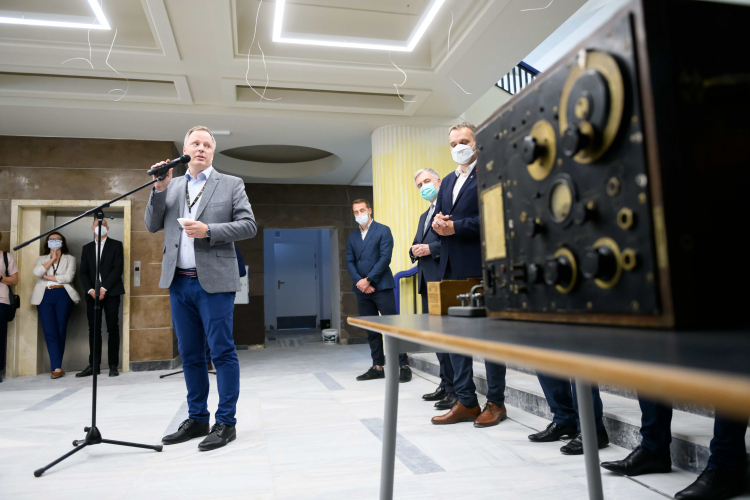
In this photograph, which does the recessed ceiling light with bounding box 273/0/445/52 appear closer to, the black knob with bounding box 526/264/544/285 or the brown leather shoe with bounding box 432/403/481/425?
the brown leather shoe with bounding box 432/403/481/425

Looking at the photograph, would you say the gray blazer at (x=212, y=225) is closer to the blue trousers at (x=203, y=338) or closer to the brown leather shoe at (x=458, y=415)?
the blue trousers at (x=203, y=338)

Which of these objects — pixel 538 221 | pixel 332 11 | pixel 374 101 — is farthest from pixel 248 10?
pixel 538 221

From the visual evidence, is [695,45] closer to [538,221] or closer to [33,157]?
[538,221]

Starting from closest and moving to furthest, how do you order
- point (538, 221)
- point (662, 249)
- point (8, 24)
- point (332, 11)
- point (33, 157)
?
1. point (662, 249)
2. point (538, 221)
3. point (8, 24)
4. point (332, 11)
5. point (33, 157)

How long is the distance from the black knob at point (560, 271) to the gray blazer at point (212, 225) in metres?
1.75

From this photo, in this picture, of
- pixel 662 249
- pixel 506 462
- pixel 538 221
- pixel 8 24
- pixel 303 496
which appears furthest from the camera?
pixel 8 24

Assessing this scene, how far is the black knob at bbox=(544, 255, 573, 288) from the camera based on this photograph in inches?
21.5

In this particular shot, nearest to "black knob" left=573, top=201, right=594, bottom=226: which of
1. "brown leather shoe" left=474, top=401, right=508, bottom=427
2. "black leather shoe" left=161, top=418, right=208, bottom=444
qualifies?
"brown leather shoe" left=474, top=401, right=508, bottom=427

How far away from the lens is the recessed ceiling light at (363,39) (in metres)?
3.51

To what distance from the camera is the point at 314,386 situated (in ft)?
12.2

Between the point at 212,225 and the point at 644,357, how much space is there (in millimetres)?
1977

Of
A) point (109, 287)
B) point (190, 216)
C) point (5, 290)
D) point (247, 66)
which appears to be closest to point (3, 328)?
point (5, 290)

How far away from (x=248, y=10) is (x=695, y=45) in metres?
3.59

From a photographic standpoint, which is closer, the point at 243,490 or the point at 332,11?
the point at 243,490
